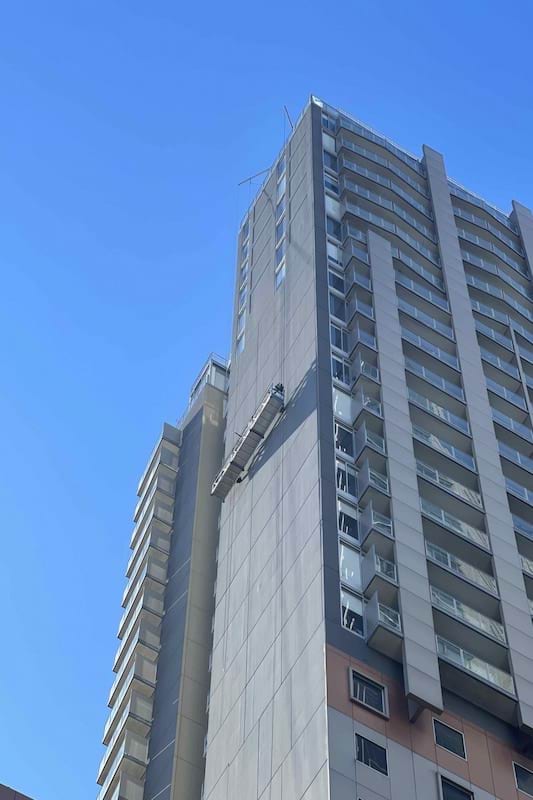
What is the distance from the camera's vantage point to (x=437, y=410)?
69250 mm

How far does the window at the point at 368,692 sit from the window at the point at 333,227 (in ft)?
112

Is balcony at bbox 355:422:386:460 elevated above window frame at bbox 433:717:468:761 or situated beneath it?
elevated above

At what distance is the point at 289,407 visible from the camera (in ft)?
222

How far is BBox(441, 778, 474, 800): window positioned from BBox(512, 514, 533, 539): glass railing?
18232mm

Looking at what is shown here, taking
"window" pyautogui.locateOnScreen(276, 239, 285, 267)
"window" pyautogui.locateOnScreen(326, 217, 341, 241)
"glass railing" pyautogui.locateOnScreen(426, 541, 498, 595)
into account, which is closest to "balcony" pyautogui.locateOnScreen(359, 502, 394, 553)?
"glass railing" pyautogui.locateOnScreen(426, 541, 498, 595)

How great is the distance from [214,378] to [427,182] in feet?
68.4

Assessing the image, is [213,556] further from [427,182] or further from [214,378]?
[427,182]

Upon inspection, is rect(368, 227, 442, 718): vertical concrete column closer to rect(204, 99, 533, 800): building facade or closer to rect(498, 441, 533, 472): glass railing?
rect(204, 99, 533, 800): building facade

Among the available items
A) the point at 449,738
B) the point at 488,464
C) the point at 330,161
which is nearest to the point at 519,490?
the point at 488,464

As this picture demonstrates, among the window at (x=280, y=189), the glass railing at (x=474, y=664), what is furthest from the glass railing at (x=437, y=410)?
the window at (x=280, y=189)

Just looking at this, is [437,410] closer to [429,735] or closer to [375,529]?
[375,529]

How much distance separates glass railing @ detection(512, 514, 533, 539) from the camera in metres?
65.0

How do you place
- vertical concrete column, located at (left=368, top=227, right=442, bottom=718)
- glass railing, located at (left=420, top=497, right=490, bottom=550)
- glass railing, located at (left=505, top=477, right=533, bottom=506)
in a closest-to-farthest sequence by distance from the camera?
vertical concrete column, located at (left=368, top=227, right=442, bottom=718) < glass railing, located at (left=420, top=497, right=490, bottom=550) < glass railing, located at (left=505, top=477, right=533, bottom=506)

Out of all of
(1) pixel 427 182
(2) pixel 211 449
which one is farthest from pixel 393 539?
(1) pixel 427 182
